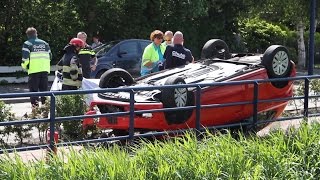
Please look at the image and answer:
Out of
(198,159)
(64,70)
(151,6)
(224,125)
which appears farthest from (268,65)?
(151,6)

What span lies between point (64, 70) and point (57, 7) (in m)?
14.0

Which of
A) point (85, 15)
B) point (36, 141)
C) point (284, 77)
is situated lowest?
point (36, 141)

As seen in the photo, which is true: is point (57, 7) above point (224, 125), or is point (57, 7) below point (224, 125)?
above

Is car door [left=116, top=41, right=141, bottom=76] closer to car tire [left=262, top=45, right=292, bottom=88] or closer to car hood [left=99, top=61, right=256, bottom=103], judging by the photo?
car hood [left=99, top=61, right=256, bottom=103]

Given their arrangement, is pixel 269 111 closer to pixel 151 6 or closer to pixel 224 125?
pixel 224 125

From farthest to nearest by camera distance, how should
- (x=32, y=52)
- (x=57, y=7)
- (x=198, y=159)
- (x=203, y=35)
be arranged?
(x=203, y=35) → (x=57, y=7) → (x=32, y=52) → (x=198, y=159)

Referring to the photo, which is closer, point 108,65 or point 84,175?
point 84,175

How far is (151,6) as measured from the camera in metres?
27.7

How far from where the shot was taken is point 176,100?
9.06 m

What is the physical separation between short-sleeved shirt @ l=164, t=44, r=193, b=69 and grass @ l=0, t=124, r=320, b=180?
4736 mm

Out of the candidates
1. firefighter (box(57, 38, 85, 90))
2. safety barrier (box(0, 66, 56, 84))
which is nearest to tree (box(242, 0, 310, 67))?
safety barrier (box(0, 66, 56, 84))

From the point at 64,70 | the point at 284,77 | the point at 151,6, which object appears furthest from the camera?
the point at 151,6

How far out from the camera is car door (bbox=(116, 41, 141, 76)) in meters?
21.2

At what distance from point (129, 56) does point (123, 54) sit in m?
0.24
